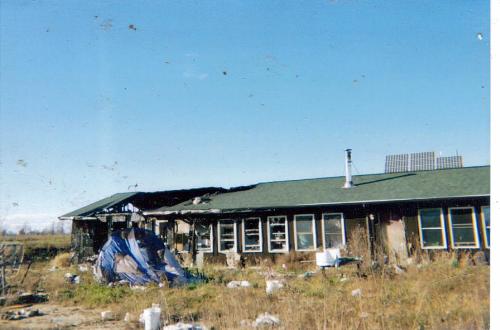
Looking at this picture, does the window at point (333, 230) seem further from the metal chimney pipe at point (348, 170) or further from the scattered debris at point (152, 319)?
the scattered debris at point (152, 319)

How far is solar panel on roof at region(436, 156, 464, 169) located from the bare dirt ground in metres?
19.7

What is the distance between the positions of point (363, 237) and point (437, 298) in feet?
28.5

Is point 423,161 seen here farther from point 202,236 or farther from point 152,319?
point 152,319

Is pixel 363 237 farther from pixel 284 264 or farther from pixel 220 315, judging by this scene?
pixel 220 315

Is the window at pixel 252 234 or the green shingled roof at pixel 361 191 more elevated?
the green shingled roof at pixel 361 191

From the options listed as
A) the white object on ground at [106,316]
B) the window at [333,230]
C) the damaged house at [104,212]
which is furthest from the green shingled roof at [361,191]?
the white object on ground at [106,316]

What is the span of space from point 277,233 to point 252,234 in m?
1.35

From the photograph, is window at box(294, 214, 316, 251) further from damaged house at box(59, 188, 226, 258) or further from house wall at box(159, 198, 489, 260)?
damaged house at box(59, 188, 226, 258)

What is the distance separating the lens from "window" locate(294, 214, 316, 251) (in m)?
17.4

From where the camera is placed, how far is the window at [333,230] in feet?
55.5

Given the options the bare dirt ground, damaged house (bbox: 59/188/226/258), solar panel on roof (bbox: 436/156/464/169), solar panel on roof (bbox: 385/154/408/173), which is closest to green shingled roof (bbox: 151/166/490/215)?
solar panel on roof (bbox: 385/154/408/173)

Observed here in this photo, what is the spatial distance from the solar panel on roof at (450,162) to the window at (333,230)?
836cm

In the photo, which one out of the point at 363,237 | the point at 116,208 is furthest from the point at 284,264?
the point at 116,208

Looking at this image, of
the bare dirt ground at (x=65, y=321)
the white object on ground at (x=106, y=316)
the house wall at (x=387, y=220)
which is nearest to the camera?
the bare dirt ground at (x=65, y=321)
